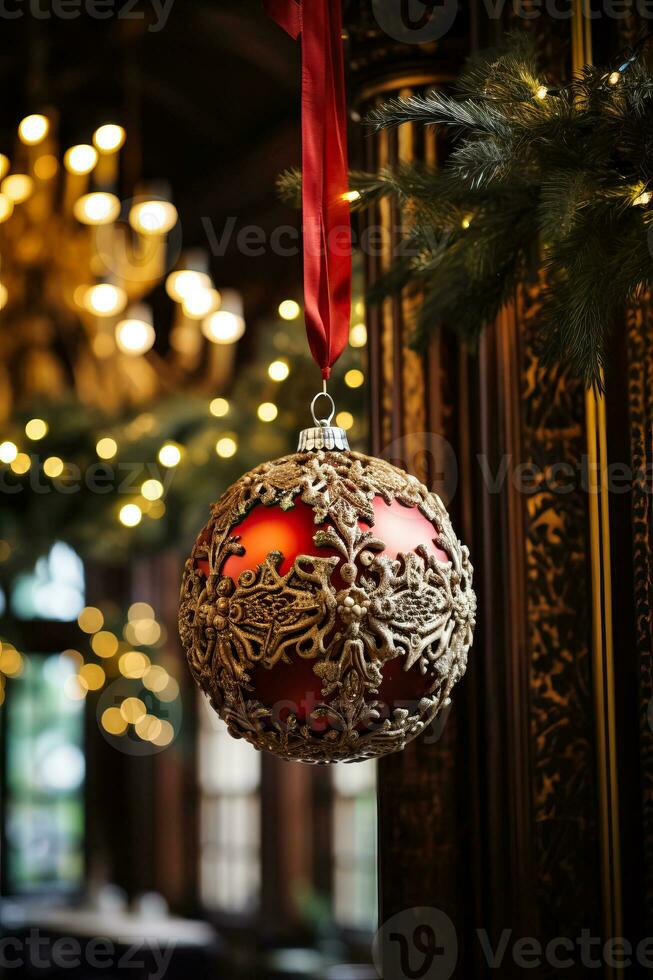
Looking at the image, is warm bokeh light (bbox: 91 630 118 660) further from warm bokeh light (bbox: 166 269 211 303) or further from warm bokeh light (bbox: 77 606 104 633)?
warm bokeh light (bbox: 166 269 211 303)

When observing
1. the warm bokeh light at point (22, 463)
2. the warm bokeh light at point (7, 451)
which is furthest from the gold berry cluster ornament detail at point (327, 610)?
the warm bokeh light at point (22, 463)

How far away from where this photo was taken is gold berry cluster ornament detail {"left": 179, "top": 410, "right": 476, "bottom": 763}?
3.59 feet

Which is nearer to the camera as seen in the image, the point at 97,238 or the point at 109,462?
the point at 109,462

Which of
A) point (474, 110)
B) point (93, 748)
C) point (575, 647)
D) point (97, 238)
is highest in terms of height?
point (97, 238)

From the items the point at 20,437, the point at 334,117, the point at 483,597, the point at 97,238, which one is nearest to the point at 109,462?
the point at 20,437

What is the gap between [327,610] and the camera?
1089 millimetres

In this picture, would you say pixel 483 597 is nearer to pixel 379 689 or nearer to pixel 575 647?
pixel 575 647

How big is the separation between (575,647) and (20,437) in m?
2.03

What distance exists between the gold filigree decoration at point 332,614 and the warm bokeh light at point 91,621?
421cm

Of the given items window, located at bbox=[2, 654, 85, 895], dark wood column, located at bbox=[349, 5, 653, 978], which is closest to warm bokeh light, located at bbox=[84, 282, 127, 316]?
dark wood column, located at bbox=[349, 5, 653, 978]

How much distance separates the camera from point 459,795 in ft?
6.25

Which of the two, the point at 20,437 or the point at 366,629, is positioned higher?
the point at 20,437

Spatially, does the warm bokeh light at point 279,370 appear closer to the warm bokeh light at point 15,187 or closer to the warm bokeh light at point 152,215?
the warm bokeh light at point 152,215

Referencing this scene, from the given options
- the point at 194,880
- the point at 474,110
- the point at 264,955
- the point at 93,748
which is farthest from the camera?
the point at 93,748
